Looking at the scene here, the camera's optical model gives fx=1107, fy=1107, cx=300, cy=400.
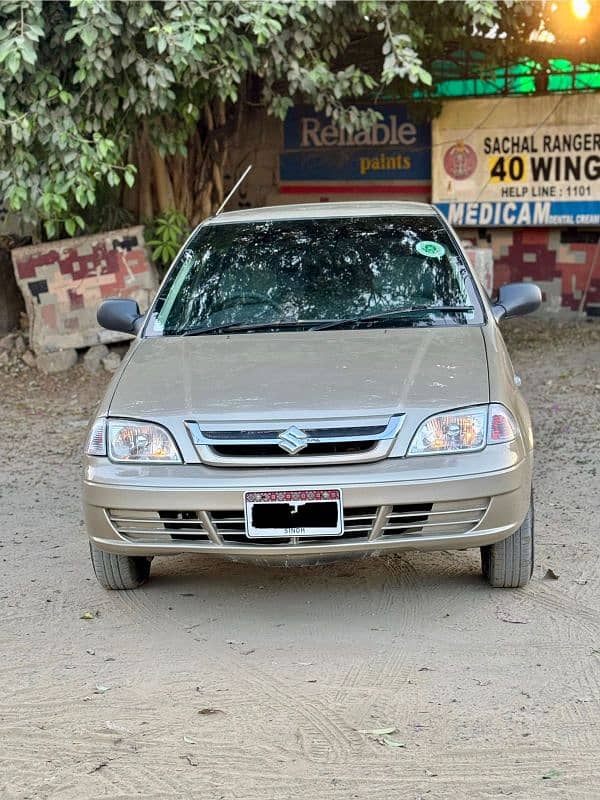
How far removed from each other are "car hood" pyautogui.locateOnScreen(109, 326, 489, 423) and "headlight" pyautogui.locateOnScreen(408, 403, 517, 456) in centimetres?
4

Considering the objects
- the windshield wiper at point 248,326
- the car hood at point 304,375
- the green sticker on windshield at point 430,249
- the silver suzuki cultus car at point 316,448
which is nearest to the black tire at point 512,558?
the silver suzuki cultus car at point 316,448

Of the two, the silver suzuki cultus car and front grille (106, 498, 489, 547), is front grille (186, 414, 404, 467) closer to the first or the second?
the silver suzuki cultus car

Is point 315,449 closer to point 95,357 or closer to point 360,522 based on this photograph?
point 360,522

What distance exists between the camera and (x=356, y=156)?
12.4 meters

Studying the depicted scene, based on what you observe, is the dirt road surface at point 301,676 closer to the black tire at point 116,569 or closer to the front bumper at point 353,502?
the black tire at point 116,569

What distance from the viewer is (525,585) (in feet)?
15.2

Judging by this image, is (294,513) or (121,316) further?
(121,316)

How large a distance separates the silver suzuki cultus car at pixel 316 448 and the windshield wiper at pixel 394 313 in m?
0.01

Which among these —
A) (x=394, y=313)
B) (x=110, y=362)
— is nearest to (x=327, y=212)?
(x=394, y=313)

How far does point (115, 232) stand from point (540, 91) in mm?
4775

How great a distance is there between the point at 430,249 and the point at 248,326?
1.01 metres

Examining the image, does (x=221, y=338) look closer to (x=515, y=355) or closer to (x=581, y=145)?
(x=515, y=355)

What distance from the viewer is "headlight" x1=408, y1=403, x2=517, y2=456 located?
4004 mm

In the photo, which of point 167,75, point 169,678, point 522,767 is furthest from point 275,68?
point 522,767
